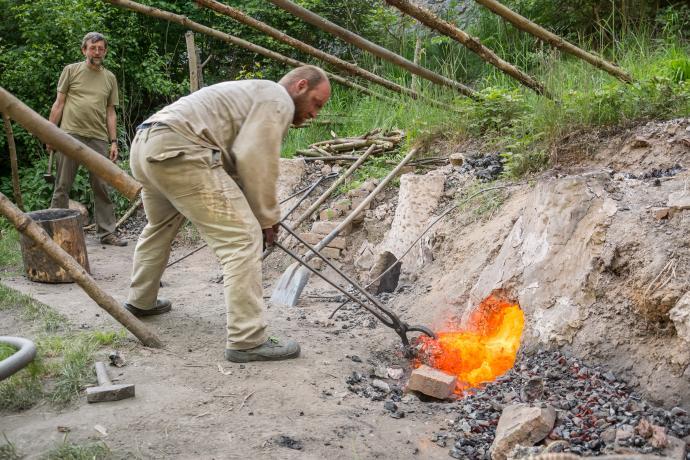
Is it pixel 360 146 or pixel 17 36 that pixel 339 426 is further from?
pixel 17 36

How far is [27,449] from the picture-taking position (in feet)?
9.44

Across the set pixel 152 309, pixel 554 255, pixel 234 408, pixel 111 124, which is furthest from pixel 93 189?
pixel 554 255

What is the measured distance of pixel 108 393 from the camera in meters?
3.34

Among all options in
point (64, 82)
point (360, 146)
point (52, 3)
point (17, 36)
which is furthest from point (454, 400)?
point (17, 36)

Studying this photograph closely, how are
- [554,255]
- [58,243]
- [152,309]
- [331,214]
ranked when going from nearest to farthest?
[554,255], [152,309], [58,243], [331,214]

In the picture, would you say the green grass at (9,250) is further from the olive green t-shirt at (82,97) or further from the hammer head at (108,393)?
the hammer head at (108,393)

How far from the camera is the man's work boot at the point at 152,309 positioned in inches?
189

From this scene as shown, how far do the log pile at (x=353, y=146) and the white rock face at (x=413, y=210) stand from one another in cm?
139

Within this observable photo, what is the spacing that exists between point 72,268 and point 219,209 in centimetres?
91

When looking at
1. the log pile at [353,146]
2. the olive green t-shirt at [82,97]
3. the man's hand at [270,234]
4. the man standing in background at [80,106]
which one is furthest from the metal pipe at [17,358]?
the log pile at [353,146]

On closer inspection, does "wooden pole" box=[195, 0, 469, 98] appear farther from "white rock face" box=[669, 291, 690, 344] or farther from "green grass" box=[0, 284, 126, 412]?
"white rock face" box=[669, 291, 690, 344]

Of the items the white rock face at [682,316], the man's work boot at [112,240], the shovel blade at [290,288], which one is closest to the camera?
the white rock face at [682,316]

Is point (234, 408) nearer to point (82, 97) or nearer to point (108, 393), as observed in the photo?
point (108, 393)

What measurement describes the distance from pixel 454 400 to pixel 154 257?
2326 mm
